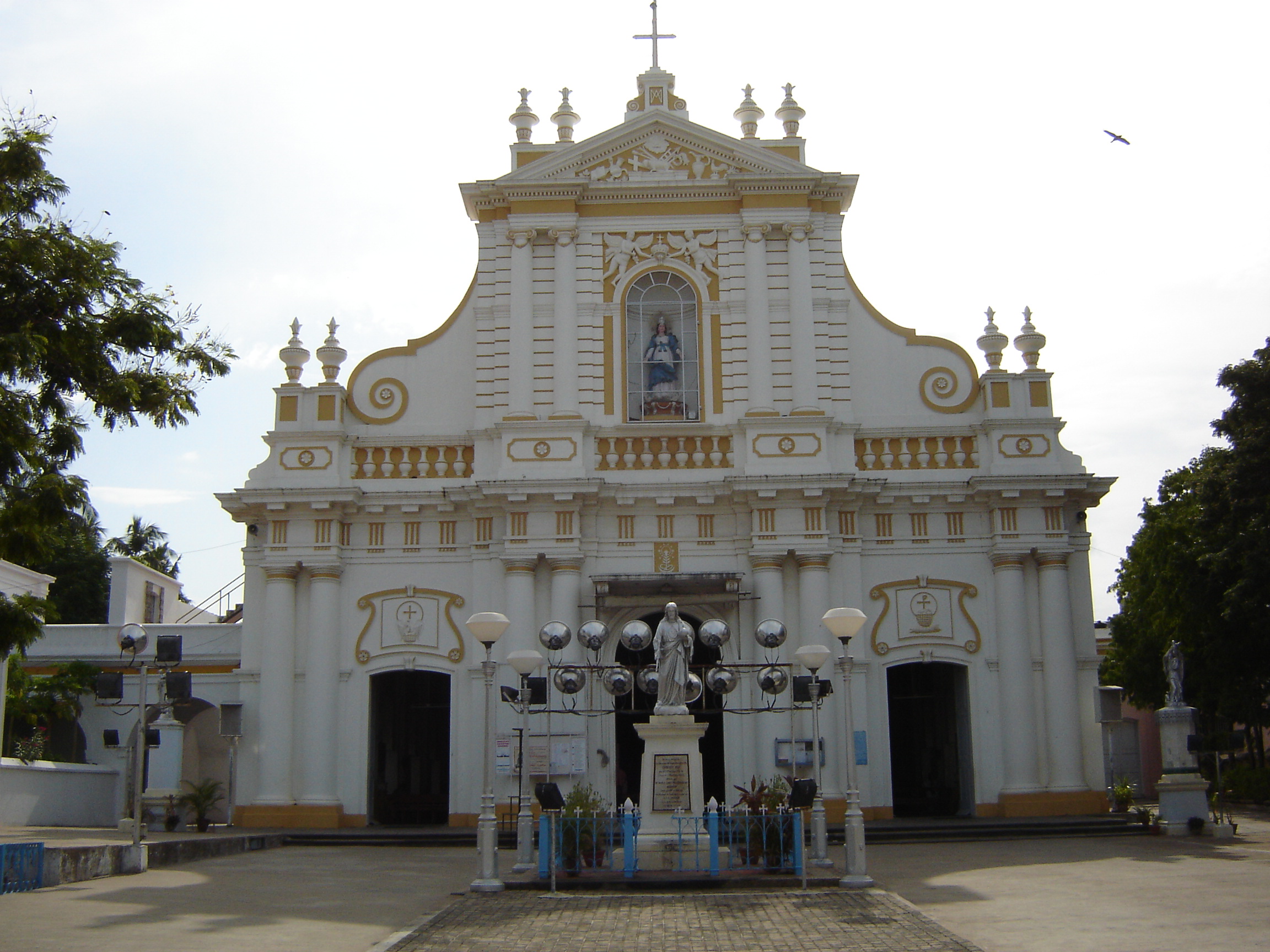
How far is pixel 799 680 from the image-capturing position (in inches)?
701

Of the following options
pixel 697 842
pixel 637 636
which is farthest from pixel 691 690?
pixel 697 842

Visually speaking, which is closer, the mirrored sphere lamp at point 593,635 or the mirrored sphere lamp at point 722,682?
the mirrored sphere lamp at point 722,682

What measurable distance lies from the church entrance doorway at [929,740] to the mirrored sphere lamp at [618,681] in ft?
23.7

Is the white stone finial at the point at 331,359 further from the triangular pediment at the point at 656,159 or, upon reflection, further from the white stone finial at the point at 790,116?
the white stone finial at the point at 790,116

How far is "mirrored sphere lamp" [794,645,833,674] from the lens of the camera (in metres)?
16.7

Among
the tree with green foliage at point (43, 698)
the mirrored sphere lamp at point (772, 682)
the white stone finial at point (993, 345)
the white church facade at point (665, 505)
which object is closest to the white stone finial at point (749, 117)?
the white church facade at point (665, 505)

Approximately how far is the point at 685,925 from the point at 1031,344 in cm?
1591

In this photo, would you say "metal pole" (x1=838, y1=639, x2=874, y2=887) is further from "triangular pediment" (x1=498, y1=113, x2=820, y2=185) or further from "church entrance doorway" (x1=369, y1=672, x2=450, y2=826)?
"triangular pediment" (x1=498, y1=113, x2=820, y2=185)

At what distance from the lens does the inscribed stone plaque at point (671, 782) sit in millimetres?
16172

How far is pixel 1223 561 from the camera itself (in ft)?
86.9

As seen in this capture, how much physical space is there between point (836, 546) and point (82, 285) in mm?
15056

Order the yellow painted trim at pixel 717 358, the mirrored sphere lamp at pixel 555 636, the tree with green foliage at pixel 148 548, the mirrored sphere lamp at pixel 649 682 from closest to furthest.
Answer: the mirrored sphere lamp at pixel 555 636 < the mirrored sphere lamp at pixel 649 682 < the yellow painted trim at pixel 717 358 < the tree with green foliage at pixel 148 548

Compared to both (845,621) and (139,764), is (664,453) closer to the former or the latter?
(845,621)

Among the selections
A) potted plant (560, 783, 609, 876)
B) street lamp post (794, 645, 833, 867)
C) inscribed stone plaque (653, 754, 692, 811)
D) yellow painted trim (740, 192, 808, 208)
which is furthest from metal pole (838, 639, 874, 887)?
yellow painted trim (740, 192, 808, 208)
